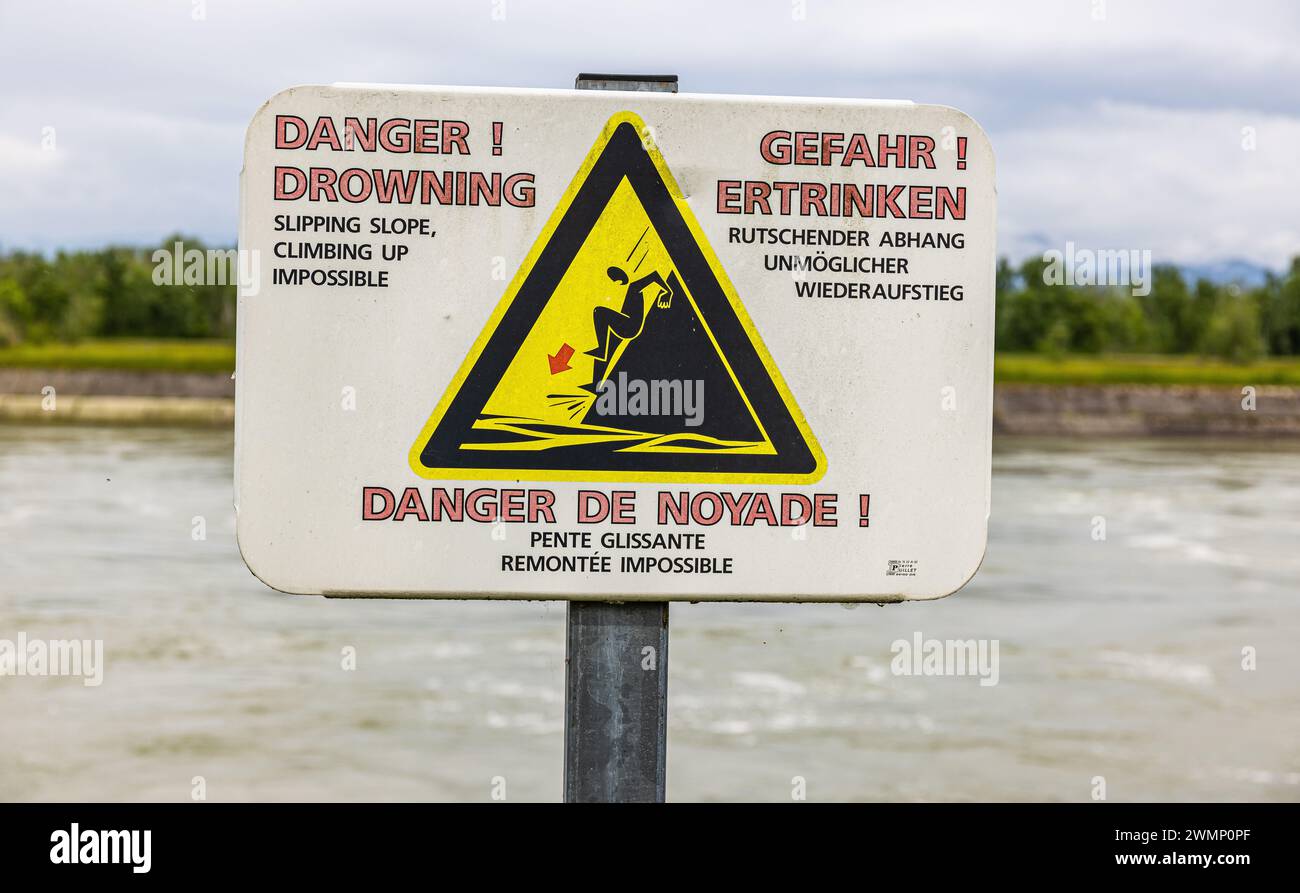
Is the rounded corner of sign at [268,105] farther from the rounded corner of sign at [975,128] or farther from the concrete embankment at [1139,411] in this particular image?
the concrete embankment at [1139,411]

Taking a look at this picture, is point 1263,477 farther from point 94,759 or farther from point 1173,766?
point 94,759

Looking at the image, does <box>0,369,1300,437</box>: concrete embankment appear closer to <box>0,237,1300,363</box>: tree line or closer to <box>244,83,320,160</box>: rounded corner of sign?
<box>0,237,1300,363</box>: tree line

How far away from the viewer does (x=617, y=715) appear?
2.55 m

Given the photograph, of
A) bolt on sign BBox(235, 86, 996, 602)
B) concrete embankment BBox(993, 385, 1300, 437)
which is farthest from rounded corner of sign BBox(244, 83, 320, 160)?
concrete embankment BBox(993, 385, 1300, 437)

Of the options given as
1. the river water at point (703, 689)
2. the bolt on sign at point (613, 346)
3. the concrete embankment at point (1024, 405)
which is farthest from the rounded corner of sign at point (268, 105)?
the concrete embankment at point (1024, 405)

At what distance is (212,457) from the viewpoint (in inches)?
1813

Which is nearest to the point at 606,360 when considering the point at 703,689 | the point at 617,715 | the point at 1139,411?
the point at 617,715

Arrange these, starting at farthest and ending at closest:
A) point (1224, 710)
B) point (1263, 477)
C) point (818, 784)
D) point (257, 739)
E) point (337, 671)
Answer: point (1263, 477) → point (337, 671) → point (1224, 710) → point (257, 739) → point (818, 784)

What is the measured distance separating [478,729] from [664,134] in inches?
437

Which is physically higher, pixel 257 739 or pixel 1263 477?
pixel 1263 477

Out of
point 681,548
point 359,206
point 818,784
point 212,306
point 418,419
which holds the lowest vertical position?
point 818,784

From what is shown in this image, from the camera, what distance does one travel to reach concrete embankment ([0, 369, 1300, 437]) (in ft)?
230

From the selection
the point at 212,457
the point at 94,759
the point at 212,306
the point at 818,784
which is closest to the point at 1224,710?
the point at 818,784

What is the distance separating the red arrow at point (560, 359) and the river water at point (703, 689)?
248 cm
